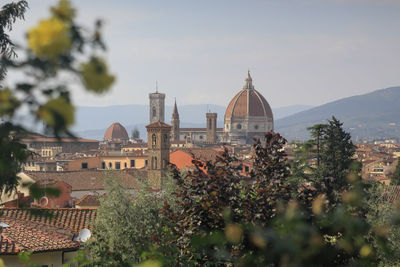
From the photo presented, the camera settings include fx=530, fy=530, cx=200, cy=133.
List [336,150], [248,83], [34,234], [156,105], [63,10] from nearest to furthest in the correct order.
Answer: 1. [63,10]
2. [34,234]
3. [336,150]
4. [156,105]
5. [248,83]

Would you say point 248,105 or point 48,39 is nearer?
point 48,39

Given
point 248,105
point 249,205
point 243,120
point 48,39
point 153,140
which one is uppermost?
point 248,105

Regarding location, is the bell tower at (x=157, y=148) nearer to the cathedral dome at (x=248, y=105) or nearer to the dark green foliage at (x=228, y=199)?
the dark green foliage at (x=228, y=199)

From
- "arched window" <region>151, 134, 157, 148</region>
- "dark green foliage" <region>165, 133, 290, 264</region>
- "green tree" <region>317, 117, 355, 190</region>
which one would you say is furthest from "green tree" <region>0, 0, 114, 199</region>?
"arched window" <region>151, 134, 157, 148</region>

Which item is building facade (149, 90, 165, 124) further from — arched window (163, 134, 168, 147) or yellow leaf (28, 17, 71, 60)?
yellow leaf (28, 17, 71, 60)

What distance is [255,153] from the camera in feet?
21.9

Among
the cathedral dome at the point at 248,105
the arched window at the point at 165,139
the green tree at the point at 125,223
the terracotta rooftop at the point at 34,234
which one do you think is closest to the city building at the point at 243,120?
the cathedral dome at the point at 248,105

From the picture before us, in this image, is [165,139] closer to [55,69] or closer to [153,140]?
[153,140]

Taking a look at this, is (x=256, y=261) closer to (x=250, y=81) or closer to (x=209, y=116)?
(x=209, y=116)

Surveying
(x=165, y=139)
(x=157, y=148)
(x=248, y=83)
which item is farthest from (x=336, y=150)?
(x=248, y=83)

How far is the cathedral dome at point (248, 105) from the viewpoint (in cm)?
13700

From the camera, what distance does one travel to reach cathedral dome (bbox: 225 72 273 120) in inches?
5394

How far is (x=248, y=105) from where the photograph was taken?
453 feet

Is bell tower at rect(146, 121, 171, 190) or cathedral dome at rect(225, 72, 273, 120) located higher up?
cathedral dome at rect(225, 72, 273, 120)
